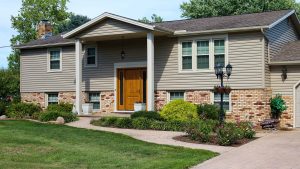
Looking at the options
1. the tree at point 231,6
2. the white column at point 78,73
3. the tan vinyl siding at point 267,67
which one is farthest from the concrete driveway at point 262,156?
the tree at point 231,6

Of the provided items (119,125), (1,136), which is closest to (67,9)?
(119,125)

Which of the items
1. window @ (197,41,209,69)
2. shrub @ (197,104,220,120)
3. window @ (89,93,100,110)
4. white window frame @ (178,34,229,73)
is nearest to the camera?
shrub @ (197,104,220,120)

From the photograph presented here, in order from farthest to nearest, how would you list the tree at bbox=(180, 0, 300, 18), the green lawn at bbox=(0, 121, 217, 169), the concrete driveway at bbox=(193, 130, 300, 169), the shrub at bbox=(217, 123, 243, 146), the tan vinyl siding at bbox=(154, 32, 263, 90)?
the tree at bbox=(180, 0, 300, 18) < the tan vinyl siding at bbox=(154, 32, 263, 90) < the shrub at bbox=(217, 123, 243, 146) < the green lawn at bbox=(0, 121, 217, 169) < the concrete driveway at bbox=(193, 130, 300, 169)

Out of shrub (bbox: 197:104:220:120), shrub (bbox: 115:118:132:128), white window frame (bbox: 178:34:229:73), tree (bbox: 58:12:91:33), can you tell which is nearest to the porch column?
white window frame (bbox: 178:34:229:73)

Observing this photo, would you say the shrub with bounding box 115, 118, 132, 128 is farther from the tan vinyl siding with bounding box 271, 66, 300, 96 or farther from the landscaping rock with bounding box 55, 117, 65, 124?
the tan vinyl siding with bounding box 271, 66, 300, 96

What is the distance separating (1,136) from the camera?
1452 cm

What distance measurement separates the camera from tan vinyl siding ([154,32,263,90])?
766 inches

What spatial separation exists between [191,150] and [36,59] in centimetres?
1644

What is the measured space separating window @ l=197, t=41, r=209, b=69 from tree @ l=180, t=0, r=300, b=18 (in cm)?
1907

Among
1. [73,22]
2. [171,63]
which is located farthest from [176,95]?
[73,22]

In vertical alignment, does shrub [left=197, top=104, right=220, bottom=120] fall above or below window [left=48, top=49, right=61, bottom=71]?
below

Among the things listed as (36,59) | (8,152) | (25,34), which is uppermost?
(25,34)

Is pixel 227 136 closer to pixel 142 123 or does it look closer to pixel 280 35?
pixel 142 123

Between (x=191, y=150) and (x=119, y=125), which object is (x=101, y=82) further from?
(x=191, y=150)
